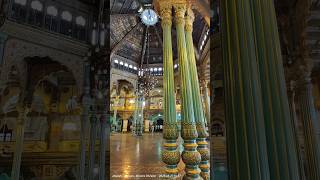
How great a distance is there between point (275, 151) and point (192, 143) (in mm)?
3198

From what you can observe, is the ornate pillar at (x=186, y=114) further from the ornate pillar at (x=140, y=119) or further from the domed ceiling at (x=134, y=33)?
the ornate pillar at (x=140, y=119)

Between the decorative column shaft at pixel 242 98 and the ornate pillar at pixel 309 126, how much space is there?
844 millimetres

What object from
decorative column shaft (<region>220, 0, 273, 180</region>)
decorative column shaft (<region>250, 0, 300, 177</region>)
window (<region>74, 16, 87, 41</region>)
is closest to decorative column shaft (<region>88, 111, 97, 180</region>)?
window (<region>74, 16, 87, 41</region>)

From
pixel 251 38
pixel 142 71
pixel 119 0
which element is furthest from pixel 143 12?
pixel 251 38

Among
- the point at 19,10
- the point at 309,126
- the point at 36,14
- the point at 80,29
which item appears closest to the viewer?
the point at 309,126

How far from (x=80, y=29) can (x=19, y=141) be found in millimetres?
1642

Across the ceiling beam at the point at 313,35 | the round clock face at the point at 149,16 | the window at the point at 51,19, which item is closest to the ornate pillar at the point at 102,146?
the window at the point at 51,19

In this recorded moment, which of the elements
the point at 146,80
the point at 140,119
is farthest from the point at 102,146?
the point at 140,119

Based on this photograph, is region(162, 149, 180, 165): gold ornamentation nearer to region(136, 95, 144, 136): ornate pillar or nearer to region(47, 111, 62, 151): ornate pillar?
region(47, 111, 62, 151): ornate pillar

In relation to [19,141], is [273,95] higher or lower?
higher

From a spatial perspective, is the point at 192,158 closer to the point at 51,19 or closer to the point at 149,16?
the point at 51,19

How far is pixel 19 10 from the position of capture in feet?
8.77

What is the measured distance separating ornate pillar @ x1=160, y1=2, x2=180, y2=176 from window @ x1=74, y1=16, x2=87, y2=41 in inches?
102

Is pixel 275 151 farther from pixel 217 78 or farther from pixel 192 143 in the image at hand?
pixel 192 143
